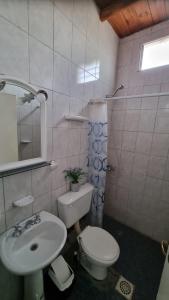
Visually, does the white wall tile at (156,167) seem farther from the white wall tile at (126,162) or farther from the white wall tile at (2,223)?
the white wall tile at (2,223)

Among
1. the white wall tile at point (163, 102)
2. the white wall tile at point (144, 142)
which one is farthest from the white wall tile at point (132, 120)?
the white wall tile at point (163, 102)

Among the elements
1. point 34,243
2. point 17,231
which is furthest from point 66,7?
point 34,243

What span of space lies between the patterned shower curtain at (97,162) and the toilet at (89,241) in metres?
0.26

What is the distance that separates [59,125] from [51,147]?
0.74 feet

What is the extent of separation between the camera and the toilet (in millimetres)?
1262

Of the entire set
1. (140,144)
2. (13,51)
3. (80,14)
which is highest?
(80,14)

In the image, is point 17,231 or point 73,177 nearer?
point 17,231

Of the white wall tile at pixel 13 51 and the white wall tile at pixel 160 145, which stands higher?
the white wall tile at pixel 13 51

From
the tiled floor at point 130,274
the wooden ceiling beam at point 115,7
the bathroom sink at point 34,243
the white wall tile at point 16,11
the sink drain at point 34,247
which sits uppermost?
the wooden ceiling beam at point 115,7

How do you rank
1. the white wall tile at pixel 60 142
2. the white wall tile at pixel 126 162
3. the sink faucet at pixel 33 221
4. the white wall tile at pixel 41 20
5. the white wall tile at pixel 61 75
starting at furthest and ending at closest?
the white wall tile at pixel 126 162, the white wall tile at pixel 60 142, the white wall tile at pixel 61 75, the sink faucet at pixel 33 221, the white wall tile at pixel 41 20

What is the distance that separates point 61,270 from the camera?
4.14 feet

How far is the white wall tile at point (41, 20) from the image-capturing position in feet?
3.12

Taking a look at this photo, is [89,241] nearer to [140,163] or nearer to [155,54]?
[140,163]

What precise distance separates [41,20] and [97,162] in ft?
4.60
